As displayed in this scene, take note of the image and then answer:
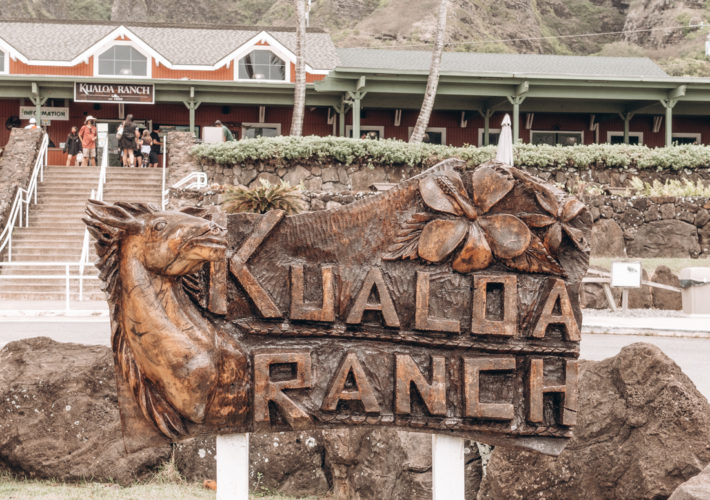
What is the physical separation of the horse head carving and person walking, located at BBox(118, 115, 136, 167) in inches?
756

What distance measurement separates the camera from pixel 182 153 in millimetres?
19656

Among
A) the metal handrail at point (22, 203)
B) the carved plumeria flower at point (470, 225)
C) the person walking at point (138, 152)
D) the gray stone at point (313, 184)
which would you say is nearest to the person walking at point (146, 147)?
the person walking at point (138, 152)

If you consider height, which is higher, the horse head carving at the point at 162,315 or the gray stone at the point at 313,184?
the gray stone at the point at 313,184

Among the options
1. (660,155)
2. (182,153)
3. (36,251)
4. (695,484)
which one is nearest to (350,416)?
(695,484)

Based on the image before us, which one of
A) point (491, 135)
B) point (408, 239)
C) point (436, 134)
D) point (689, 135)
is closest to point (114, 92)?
point (436, 134)

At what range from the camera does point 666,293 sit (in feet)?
49.2

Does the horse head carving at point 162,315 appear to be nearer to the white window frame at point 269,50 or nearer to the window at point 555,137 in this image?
the window at point 555,137

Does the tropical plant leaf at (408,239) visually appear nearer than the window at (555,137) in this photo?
Yes

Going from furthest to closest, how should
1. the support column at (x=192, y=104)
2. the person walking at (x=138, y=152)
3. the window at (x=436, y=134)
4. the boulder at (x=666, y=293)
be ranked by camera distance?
the window at (x=436, y=134)
the support column at (x=192, y=104)
the person walking at (x=138, y=152)
the boulder at (x=666, y=293)

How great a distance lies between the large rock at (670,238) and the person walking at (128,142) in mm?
13169

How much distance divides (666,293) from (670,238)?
3.90m

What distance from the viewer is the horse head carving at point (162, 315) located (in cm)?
319

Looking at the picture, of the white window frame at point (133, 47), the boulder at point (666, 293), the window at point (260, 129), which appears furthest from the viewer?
the white window frame at point (133, 47)

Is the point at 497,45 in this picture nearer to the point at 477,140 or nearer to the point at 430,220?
the point at 477,140
